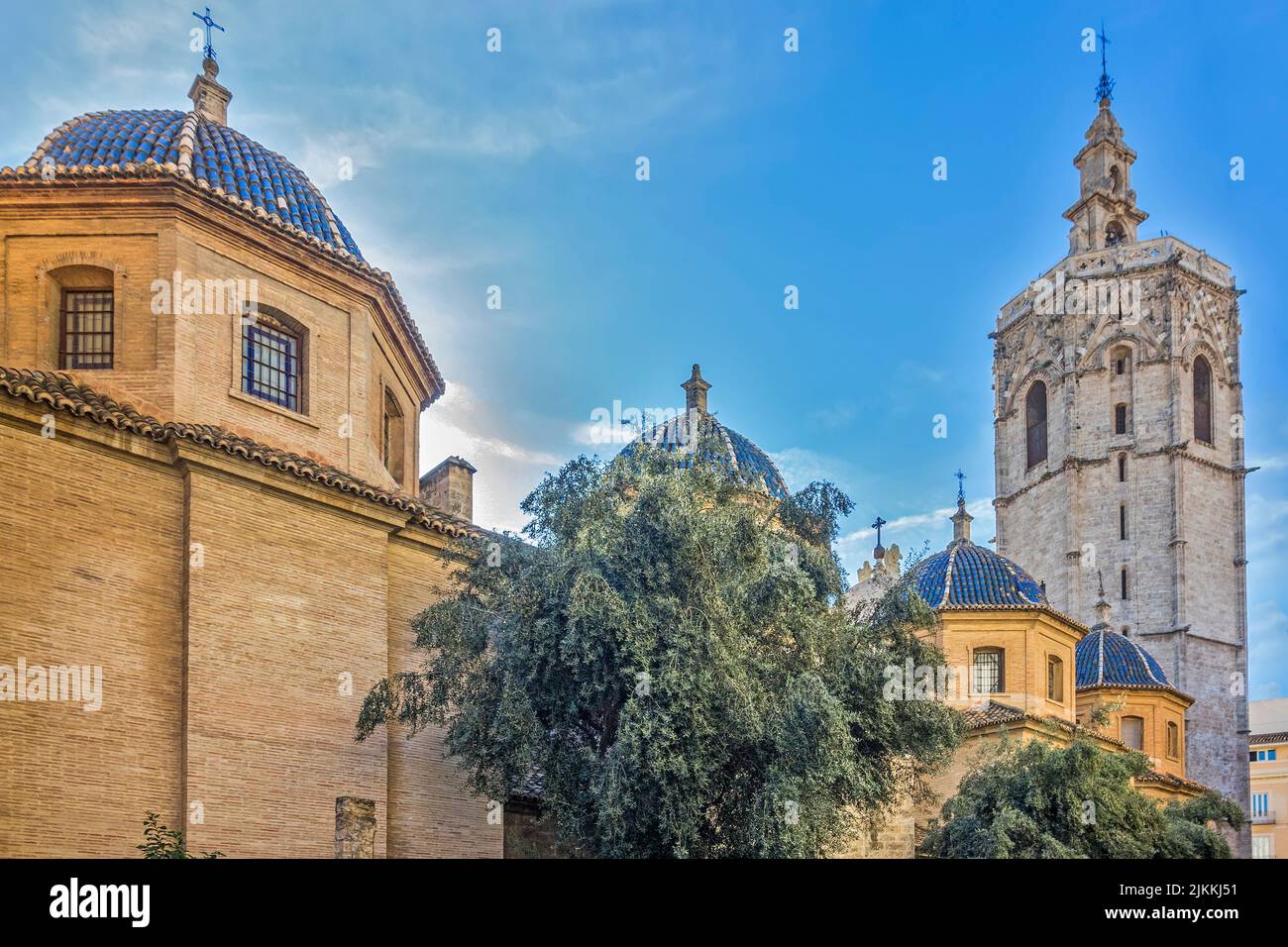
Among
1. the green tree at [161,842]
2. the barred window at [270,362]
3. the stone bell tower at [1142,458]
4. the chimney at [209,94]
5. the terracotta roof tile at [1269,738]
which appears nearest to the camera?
the green tree at [161,842]

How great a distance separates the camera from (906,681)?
16469 millimetres

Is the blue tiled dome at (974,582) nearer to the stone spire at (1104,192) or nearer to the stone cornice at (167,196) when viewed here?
the stone cornice at (167,196)

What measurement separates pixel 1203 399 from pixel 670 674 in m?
49.3

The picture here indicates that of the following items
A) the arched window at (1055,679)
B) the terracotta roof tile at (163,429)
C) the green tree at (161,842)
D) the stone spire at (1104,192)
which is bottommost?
the green tree at (161,842)

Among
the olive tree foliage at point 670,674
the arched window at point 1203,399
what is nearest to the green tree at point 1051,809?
the olive tree foliage at point 670,674

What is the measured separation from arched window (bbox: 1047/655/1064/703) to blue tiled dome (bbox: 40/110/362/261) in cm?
2202

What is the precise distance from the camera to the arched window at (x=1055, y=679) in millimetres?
30328

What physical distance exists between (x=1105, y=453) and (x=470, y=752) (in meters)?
45.5

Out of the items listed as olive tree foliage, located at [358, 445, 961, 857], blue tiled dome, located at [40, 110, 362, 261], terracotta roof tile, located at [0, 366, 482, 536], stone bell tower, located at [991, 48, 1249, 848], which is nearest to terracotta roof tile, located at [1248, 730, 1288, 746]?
stone bell tower, located at [991, 48, 1249, 848]

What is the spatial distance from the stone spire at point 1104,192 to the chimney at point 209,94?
4884 cm

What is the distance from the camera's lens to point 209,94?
65.8 ft

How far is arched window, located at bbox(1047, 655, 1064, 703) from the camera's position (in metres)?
30.3

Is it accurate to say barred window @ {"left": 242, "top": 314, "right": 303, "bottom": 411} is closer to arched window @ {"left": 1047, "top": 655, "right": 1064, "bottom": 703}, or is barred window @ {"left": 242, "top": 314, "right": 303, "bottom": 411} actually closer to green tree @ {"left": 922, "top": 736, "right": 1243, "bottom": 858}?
green tree @ {"left": 922, "top": 736, "right": 1243, "bottom": 858}
